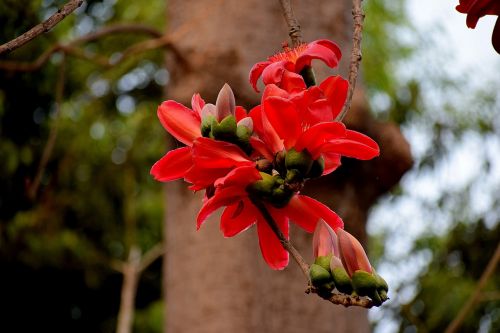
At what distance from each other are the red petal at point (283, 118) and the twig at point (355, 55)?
0.04m

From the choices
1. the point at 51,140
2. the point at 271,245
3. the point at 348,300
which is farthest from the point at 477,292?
the point at 348,300

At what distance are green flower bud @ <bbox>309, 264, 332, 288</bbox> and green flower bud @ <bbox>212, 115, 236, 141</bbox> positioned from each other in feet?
0.42

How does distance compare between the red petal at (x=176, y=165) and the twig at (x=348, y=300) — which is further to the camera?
the red petal at (x=176, y=165)

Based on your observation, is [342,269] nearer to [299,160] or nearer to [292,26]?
[299,160]

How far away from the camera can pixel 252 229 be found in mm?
1915

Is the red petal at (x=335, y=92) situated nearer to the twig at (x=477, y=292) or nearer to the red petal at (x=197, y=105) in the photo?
the red petal at (x=197, y=105)

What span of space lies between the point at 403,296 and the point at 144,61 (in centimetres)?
174

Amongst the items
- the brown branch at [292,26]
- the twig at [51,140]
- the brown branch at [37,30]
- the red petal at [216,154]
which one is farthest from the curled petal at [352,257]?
the twig at [51,140]

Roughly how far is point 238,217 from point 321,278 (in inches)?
5.0

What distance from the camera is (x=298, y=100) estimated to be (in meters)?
0.75

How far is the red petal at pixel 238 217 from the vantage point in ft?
2.58

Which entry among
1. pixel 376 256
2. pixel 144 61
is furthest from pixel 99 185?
pixel 376 256

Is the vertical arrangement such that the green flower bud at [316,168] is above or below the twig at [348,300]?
above

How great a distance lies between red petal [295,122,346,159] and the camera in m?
0.73
